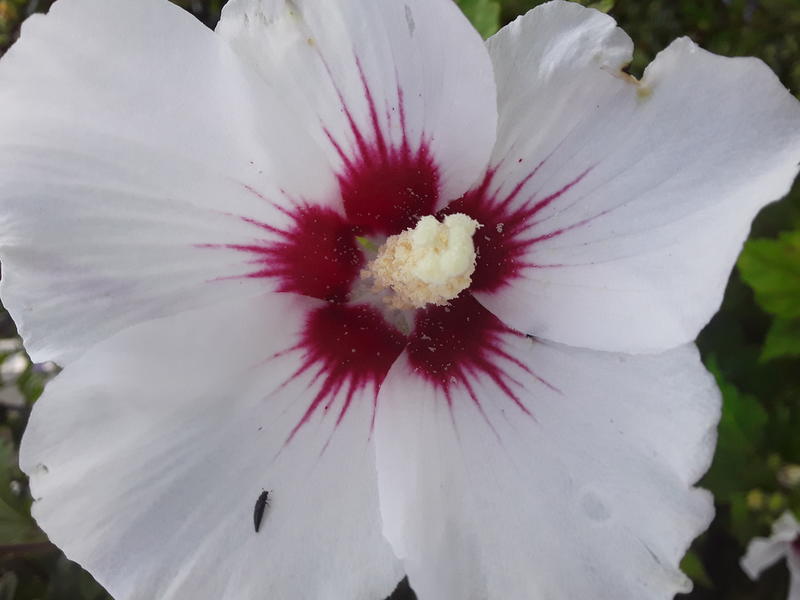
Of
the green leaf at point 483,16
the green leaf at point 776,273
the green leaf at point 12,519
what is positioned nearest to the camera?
the green leaf at point 483,16

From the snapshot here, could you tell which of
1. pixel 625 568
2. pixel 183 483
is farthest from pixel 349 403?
pixel 625 568

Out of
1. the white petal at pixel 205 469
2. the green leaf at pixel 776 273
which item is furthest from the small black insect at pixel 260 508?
the green leaf at pixel 776 273

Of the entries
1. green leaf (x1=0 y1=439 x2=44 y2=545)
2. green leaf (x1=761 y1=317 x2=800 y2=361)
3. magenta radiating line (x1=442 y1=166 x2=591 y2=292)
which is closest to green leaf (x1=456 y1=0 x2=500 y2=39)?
magenta radiating line (x1=442 y1=166 x2=591 y2=292)

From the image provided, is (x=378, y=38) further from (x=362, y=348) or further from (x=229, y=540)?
(x=229, y=540)

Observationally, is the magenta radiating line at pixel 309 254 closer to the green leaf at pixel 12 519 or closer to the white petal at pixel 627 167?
the white petal at pixel 627 167

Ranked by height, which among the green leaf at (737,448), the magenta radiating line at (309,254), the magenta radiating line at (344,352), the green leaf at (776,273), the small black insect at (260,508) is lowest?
the green leaf at (737,448)

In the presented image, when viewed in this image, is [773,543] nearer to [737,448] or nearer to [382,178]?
[737,448]

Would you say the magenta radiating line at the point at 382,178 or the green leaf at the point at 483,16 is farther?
the green leaf at the point at 483,16

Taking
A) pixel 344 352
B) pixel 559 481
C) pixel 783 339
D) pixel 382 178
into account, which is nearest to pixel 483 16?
pixel 382 178

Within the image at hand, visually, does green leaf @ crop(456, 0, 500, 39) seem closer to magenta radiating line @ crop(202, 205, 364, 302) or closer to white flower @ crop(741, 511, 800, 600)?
magenta radiating line @ crop(202, 205, 364, 302)
